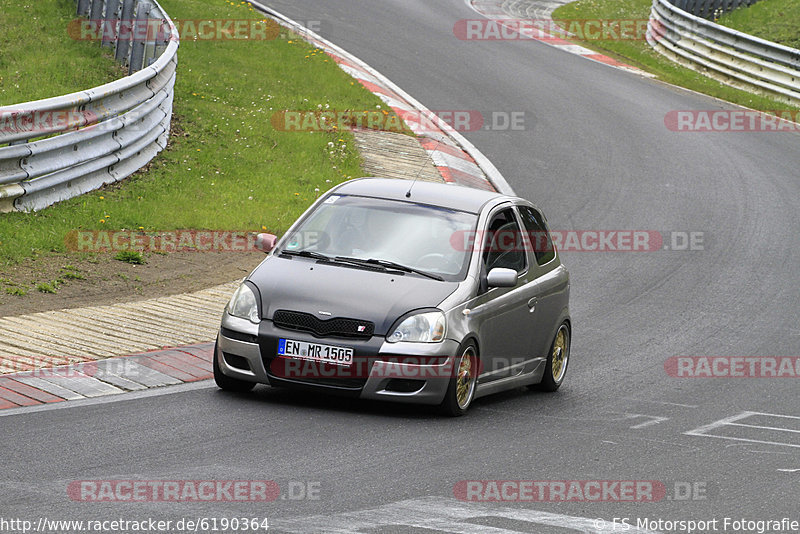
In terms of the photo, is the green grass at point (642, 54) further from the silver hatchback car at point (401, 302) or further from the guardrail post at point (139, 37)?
the silver hatchback car at point (401, 302)

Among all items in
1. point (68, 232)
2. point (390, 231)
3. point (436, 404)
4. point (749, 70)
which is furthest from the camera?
point (749, 70)

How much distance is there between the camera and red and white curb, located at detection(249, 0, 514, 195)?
19.2m

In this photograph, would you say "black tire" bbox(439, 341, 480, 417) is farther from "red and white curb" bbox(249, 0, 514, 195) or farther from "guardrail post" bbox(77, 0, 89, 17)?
"guardrail post" bbox(77, 0, 89, 17)

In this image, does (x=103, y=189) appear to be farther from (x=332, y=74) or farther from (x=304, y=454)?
(x=332, y=74)

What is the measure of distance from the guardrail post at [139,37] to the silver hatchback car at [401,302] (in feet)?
30.9

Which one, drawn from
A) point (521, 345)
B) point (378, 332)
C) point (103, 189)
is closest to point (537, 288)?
point (521, 345)

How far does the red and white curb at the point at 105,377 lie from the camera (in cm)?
846

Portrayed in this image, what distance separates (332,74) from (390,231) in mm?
14215

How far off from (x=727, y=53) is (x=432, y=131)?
1070 centimetres

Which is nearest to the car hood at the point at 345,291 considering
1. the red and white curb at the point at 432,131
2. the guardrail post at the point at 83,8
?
the red and white curb at the point at 432,131

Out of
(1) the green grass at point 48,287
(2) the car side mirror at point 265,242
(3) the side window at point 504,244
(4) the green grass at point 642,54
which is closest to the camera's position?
(2) the car side mirror at point 265,242

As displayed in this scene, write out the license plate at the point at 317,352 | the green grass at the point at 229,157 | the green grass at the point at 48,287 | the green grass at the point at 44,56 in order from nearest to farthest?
the license plate at the point at 317,352, the green grass at the point at 48,287, the green grass at the point at 229,157, the green grass at the point at 44,56

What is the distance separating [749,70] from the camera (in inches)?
1135

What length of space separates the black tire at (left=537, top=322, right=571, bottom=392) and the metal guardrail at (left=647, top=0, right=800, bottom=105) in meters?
18.4
